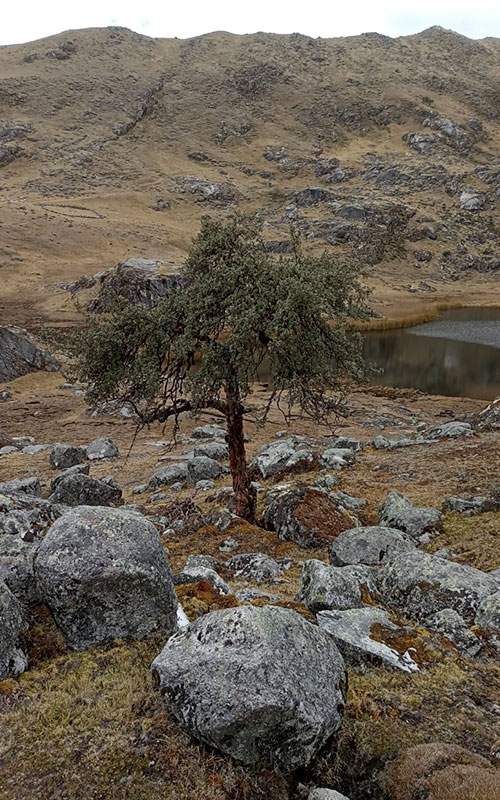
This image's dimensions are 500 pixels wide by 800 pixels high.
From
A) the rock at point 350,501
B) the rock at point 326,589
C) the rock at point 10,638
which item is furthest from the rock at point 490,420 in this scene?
the rock at point 10,638

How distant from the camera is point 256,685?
538 centimetres

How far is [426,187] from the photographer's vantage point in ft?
431

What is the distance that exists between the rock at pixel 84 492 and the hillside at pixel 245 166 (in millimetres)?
43982

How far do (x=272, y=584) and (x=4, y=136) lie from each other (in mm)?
166739

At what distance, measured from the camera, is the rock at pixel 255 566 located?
1134cm

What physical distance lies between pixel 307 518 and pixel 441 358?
150 feet

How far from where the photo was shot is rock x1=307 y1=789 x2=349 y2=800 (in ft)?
16.4

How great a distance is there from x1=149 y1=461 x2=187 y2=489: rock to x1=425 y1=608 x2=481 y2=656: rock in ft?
44.4

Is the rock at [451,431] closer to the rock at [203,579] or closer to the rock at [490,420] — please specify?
the rock at [490,420]

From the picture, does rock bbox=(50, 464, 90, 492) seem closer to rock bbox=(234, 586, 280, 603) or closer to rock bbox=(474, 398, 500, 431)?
rock bbox=(234, 586, 280, 603)

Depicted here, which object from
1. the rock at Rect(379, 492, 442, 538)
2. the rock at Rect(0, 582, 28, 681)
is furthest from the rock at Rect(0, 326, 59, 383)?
the rock at Rect(0, 582, 28, 681)

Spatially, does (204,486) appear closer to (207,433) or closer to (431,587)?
(207,433)

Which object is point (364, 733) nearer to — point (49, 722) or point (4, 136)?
point (49, 722)

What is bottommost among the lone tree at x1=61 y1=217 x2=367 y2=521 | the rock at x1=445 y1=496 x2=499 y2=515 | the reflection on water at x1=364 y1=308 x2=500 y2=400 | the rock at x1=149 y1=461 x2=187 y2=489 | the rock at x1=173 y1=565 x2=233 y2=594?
the reflection on water at x1=364 y1=308 x2=500 y2=400
